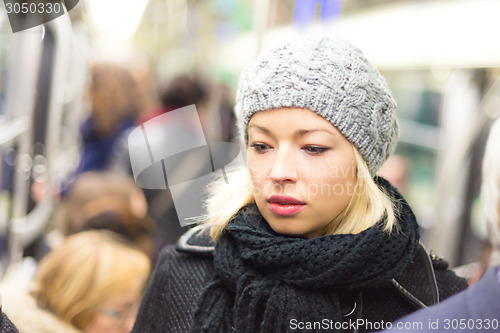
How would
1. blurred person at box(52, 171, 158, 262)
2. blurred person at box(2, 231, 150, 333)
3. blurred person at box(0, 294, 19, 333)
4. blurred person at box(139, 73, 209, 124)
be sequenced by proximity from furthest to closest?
blurred person at box(139, 73, 209, 124) < blurred person at box(52, 171, 158, 262) < blurred person at box(2, 231, 150, 333) < blurred person at box(0, 294, 19, 333)

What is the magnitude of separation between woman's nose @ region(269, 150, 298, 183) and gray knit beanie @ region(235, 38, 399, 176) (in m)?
0.12

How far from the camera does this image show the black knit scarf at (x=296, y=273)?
46.2 inches

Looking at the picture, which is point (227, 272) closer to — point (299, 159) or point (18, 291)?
point (299, 159)

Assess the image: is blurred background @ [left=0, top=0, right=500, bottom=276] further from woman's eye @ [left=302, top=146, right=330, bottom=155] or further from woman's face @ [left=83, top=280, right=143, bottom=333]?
woman's eye @ [left=302, top=146, right=330, bottom=155]

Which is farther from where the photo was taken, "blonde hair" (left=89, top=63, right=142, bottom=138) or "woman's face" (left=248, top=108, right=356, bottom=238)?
"blonde hair" (left=89, top=63, right=142, bottom=138)

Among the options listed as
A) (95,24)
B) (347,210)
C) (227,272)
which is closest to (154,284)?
(227,272)

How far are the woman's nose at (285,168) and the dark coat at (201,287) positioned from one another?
34 centimetres

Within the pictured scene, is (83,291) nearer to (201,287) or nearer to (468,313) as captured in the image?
(201,287)

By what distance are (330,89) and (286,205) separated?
11.8 inches

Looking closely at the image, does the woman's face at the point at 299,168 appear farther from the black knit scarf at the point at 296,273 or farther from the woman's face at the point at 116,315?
the woman's face at the point at 116,315

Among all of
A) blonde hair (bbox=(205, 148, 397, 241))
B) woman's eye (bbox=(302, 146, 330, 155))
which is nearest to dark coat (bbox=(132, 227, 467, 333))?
blonde hair (bbox=(205, 148, 397, 241))

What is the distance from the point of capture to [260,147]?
1255 mm

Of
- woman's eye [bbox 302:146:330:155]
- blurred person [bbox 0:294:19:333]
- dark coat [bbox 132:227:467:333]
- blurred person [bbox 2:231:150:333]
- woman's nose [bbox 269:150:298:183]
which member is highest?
woman's eye [bbox 302:146:330:155]

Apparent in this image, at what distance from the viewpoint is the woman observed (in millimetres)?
1177
